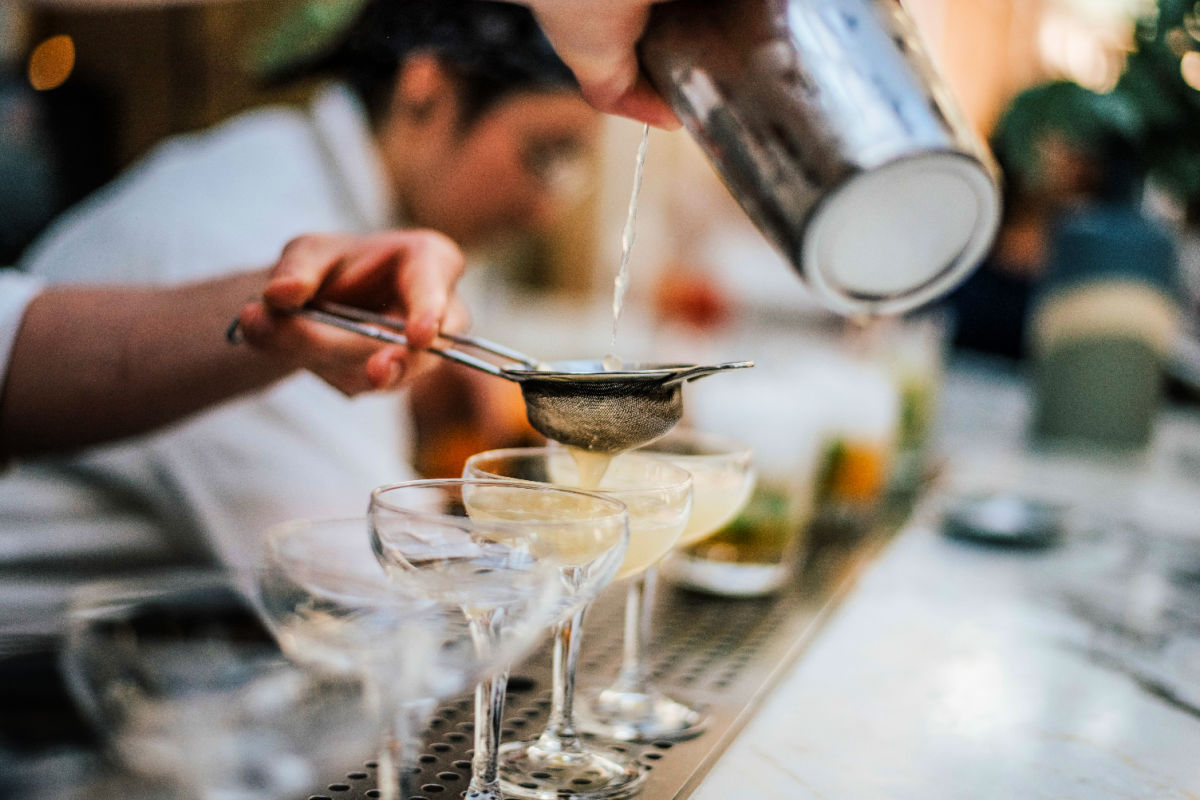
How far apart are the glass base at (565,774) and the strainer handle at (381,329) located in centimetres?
28

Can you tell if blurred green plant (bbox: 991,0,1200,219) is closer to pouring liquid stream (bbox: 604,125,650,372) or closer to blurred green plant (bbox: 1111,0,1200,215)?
blurred green plant (bbox: 1111,0,1200,215)

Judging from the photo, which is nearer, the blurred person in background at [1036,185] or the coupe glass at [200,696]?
the coupe glass at [200,696]

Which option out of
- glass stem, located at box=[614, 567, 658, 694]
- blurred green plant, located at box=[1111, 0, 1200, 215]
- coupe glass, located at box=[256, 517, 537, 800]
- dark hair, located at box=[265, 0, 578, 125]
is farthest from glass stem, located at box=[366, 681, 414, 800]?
blurred green plant, located at box=[1111, 0, 1200, 215]

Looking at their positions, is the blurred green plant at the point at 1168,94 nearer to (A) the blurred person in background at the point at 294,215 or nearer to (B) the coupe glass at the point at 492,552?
(A) the blurred person in background at the point at 294,215

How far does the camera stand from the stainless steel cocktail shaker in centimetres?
63

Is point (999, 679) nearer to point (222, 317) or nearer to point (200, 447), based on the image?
point (222, 317)

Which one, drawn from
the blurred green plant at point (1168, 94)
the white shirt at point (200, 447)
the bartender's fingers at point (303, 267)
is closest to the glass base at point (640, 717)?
the bartender's fingers at point (303, 267)

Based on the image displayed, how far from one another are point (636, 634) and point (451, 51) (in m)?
0.99

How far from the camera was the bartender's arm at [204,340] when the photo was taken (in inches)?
32.3

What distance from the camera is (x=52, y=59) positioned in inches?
141

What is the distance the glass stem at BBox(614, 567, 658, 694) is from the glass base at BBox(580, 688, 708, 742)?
0.01 m

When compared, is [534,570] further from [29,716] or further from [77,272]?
[77,272]

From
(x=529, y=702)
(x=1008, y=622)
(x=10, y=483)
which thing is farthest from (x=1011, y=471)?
(x=10, y=483)

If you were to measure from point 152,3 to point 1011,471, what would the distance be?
303 cm
